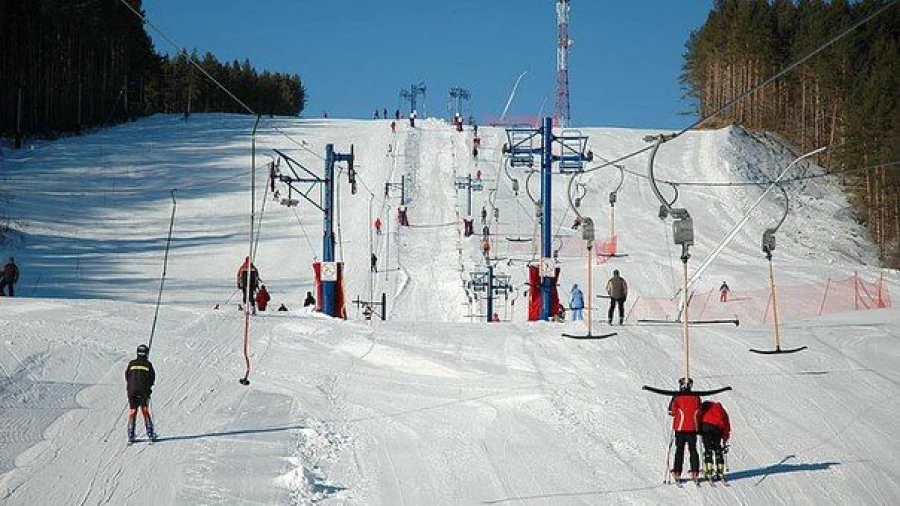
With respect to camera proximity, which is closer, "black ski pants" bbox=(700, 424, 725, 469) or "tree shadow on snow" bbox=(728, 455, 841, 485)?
"black ski pants" bbox=(700, 424, 725, 469)

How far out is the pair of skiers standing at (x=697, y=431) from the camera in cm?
1310

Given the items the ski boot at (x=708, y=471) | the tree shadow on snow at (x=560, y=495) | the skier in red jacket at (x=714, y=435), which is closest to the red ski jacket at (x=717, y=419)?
the skier in red jacket at (x=714, y=435)

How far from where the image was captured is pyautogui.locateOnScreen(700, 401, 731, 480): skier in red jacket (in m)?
13.1

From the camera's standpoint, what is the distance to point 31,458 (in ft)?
41.3

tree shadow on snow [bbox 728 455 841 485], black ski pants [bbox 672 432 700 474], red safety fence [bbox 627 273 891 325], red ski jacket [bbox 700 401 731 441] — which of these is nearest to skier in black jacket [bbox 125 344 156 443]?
black ski pants [bbox 672 432 700 474]

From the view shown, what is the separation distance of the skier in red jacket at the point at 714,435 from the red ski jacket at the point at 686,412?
3.3 inches

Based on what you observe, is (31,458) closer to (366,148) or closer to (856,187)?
(366,148)

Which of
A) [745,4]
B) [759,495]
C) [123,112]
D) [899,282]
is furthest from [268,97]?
[759,495]

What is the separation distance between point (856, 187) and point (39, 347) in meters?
57.3

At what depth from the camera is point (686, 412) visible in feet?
43.2

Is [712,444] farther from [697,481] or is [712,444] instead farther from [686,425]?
[697,481]

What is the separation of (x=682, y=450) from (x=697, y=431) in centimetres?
30

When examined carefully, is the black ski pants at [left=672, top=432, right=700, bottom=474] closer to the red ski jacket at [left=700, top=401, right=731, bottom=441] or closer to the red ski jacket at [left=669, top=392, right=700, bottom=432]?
the red ski jacket at [left=669, top=392, right=700, bottom=432]

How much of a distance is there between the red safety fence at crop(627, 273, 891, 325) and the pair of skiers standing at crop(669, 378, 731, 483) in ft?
52.0
